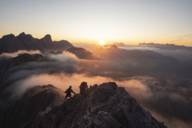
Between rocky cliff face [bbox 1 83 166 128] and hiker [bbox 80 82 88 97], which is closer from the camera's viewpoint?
rocky cliff face [bbox 1 83 166 128]

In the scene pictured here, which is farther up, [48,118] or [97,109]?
[97,109]

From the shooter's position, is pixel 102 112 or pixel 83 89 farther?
pixel 83 89

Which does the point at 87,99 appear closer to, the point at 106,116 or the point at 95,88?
the point at 95,88

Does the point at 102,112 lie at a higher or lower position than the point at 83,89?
higher

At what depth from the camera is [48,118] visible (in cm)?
14062

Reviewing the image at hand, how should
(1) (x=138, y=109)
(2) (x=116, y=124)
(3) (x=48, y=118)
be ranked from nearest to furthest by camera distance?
(2) (x=116, y=124) < (1) (x=138, y=109) < (3) (x=48, y=118)

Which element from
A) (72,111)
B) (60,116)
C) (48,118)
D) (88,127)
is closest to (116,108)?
(88,127)

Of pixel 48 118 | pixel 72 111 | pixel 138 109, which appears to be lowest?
pixel 48 118

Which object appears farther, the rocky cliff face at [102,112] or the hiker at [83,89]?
the hiker at [83,89]

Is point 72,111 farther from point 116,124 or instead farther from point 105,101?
point 116,124

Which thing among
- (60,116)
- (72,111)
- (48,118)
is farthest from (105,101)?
(48,118)

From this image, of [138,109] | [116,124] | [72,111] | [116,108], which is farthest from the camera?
[72,111]

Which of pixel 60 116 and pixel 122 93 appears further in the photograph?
pixel 60 116

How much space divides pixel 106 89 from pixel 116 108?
20743mm
